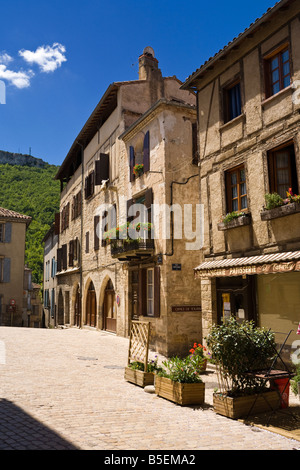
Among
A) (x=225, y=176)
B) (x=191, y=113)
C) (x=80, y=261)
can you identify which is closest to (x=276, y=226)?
(x=225, y=176)

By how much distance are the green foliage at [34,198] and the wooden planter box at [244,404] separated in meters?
43.6

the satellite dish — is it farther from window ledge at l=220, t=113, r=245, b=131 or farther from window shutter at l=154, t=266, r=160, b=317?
window shutter at l=154, t=266, r=160, b=317

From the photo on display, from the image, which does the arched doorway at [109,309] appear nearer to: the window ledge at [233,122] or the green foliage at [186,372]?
the window ledge at [233,122]

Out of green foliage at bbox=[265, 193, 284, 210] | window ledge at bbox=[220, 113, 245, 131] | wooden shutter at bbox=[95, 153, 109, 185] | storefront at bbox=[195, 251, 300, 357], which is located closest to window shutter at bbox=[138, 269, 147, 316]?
storefront at bbox=[195, 251, 300, 357]

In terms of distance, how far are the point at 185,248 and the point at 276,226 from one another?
5490 millimetres

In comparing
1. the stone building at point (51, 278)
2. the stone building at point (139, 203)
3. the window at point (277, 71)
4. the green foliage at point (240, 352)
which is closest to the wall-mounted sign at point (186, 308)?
the stone building at point (139, 203)

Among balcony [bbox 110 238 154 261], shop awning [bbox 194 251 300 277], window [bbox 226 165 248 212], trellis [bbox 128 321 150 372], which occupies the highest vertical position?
window [bbox 226 165 248 212]

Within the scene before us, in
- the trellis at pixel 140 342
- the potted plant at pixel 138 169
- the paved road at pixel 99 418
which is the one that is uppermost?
the potted plant at pixel 138 169

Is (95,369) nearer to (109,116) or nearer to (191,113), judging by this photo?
(191,113)

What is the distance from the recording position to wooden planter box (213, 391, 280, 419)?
611 cm

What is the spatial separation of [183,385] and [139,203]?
10.3m

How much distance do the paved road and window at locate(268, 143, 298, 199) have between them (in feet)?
15.3

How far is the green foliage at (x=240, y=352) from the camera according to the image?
20.7 ft

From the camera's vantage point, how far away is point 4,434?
5035 mm
